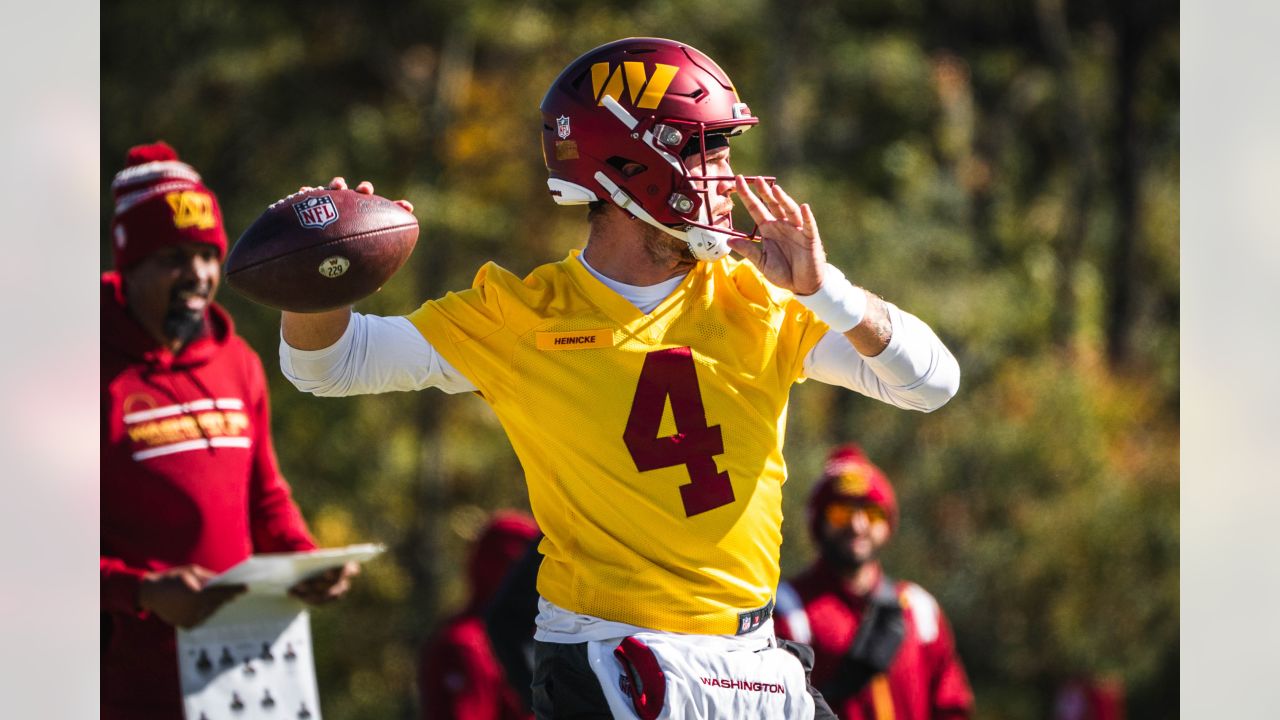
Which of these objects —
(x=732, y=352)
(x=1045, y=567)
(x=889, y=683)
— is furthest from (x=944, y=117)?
(x=732, y=352)

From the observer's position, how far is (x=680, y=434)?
3.16m

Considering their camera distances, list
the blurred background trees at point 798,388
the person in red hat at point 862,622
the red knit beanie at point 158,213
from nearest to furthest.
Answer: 1. the red knit beanie at point 158,213
2. the person in red hat at point 862,622
3. the blurred background trees at point 798,388

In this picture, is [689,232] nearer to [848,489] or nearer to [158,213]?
[158,213]

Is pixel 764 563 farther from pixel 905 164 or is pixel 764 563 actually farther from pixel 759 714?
pixel 905 164

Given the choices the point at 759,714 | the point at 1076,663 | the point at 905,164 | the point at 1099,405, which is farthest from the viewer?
the point at 905,164

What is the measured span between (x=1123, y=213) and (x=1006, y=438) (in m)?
3.26

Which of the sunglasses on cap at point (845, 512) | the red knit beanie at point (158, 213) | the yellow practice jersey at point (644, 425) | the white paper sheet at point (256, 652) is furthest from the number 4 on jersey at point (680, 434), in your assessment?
the sunglasses on cap at point (845, 512)

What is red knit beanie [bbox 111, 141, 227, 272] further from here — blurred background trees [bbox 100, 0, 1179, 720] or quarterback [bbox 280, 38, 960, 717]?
blurred background trees [bbox 100, 0, 1179, 720]

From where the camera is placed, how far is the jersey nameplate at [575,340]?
Answer: 10.5 ft

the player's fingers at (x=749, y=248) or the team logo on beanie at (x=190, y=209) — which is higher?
the team logo on beanie at (x=190, y=209)

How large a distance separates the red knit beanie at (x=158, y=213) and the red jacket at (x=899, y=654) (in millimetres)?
2539

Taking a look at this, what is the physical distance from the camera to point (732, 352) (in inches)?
127

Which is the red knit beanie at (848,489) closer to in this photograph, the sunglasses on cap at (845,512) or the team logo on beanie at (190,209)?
the sunglasses on cap at (845,512)

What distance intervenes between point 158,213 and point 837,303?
2.64 m
